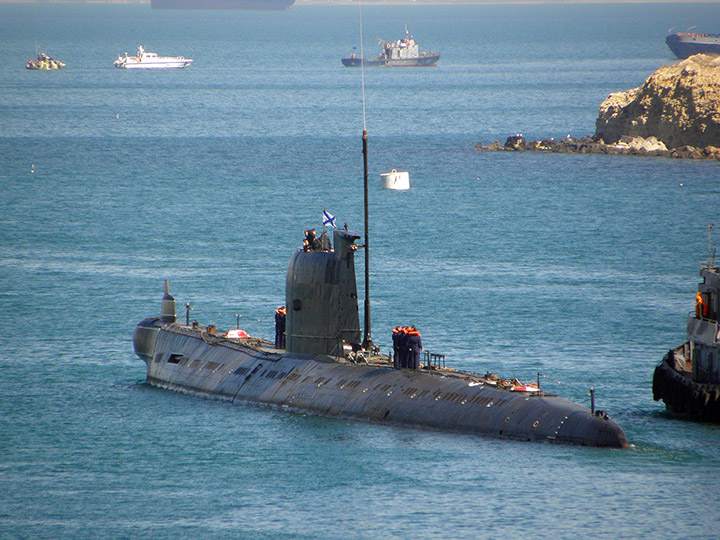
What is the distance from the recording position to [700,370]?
39656 millimetres

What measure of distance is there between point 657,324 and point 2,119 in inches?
4449

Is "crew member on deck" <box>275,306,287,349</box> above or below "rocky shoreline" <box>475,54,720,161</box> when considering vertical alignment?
below

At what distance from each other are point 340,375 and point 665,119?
77.7m

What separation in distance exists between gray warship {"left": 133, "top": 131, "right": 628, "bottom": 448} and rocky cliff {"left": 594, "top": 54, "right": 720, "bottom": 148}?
69265 millimetres

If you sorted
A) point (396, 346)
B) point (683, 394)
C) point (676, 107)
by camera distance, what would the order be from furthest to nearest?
point (676, 107) < point (683, 394) < point (396, 346)

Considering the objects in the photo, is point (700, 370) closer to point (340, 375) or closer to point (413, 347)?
point (413, 347)

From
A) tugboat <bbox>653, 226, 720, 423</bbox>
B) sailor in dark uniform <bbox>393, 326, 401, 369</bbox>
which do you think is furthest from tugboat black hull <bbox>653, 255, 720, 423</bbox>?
sailor in dark uniform <bbox>393, 326, 401, 369</bbox>

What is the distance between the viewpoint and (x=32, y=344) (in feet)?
174

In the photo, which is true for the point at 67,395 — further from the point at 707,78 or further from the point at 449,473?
the point at 707,78

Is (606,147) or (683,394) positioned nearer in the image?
(683,394)

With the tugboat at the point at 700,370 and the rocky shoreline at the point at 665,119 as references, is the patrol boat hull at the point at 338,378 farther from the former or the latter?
the rocky shoreline at the point at 665,119

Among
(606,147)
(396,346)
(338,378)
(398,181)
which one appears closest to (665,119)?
(606,147)

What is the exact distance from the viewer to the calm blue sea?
32.1 metres

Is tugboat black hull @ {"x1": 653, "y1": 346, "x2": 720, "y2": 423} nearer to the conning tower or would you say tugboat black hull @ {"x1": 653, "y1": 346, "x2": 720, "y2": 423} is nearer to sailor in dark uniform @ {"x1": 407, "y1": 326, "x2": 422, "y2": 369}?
sailor in dark uniform @ {"x1": 407, "y1": 326, "x2": 422, "y2": 369}
